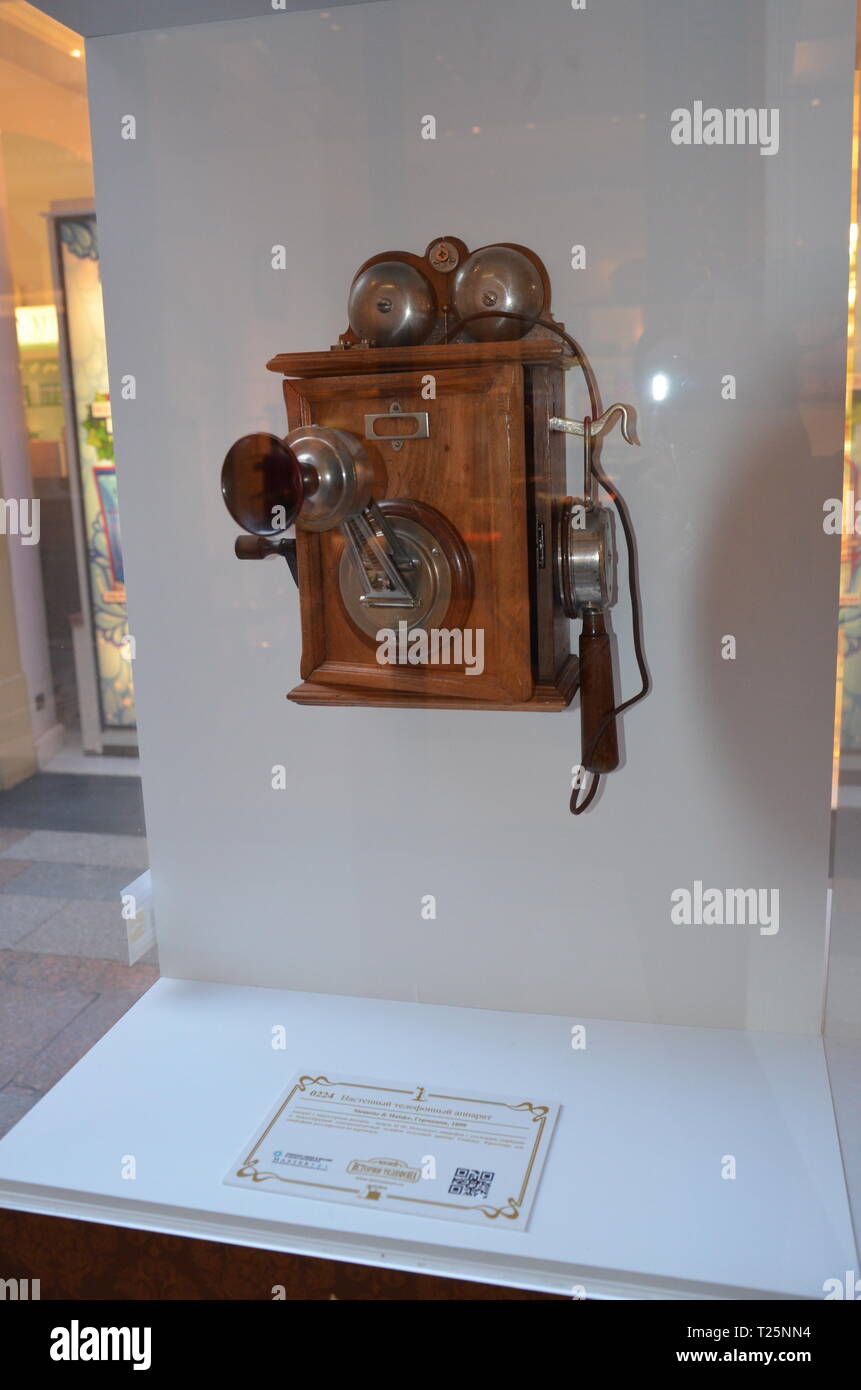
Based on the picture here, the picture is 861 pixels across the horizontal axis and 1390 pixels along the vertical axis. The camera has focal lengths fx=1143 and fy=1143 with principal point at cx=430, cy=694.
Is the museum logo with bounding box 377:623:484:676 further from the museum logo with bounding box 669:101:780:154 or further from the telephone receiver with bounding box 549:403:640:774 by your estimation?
the museum logo with bounding box 669:101:780:154

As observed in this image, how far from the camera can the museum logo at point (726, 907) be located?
A: 4.21ft

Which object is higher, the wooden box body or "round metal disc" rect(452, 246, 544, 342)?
"round metal disc" rect(452, 246, 544, 342)

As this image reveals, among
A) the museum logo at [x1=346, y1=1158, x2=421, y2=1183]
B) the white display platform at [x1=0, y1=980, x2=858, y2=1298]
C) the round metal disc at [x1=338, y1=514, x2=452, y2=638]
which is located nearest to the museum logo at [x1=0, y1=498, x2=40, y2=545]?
the round metal disc at [x1=338, y1=514, x2=452, y2=638]

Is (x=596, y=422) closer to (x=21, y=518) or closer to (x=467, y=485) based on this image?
(x=467, y=485)

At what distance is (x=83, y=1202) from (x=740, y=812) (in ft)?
2.58

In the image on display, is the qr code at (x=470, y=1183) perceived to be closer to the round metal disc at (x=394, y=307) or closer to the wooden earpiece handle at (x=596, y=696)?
the wooden earpiece handle at (x=596, y=696)

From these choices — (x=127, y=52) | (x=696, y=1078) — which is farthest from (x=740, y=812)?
(x=127, y=52)

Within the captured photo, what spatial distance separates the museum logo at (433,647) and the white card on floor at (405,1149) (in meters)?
0.46

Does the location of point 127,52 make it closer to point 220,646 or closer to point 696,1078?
point 220,646

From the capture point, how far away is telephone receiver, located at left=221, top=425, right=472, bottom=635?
976 millimetres

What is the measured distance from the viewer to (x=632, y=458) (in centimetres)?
121
